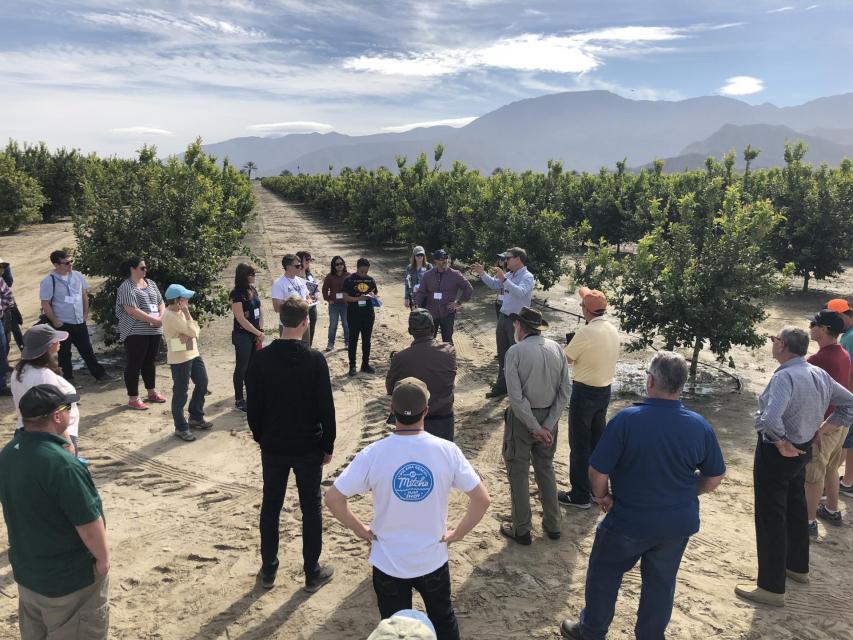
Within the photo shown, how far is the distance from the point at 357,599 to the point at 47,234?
27.1m

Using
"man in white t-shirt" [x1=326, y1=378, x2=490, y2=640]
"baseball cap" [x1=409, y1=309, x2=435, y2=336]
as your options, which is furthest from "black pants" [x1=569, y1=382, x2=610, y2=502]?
"man in white t-shirt" [x1=326, y1=378, x2=490, y2=640]

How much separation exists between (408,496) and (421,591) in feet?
1.77

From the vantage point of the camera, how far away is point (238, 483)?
5414mm

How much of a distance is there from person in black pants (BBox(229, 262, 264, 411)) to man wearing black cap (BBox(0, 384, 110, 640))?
3807mm

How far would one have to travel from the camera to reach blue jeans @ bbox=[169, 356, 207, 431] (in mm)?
6070

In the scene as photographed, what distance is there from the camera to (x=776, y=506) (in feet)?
12.3

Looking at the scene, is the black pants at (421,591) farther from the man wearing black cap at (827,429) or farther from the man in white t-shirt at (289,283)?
the man in white t-shirt at (289,283)

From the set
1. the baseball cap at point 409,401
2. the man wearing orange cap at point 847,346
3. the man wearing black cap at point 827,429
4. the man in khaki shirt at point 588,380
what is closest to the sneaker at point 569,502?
the man in khaki shirt at point 588,380

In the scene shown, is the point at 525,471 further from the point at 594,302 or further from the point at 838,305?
the point at 838,305

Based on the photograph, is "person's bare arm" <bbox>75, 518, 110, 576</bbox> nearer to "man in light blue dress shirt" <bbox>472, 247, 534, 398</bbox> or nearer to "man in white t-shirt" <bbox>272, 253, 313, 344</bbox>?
"man in white t-shirt" <bbox>272, 253, 313, 344</bbox>

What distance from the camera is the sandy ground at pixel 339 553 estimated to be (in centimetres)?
365

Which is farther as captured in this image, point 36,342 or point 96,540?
point 36,342

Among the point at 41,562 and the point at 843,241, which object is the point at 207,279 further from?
the point at 843,241

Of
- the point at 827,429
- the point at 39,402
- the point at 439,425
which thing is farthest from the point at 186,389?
the point at 827,429
